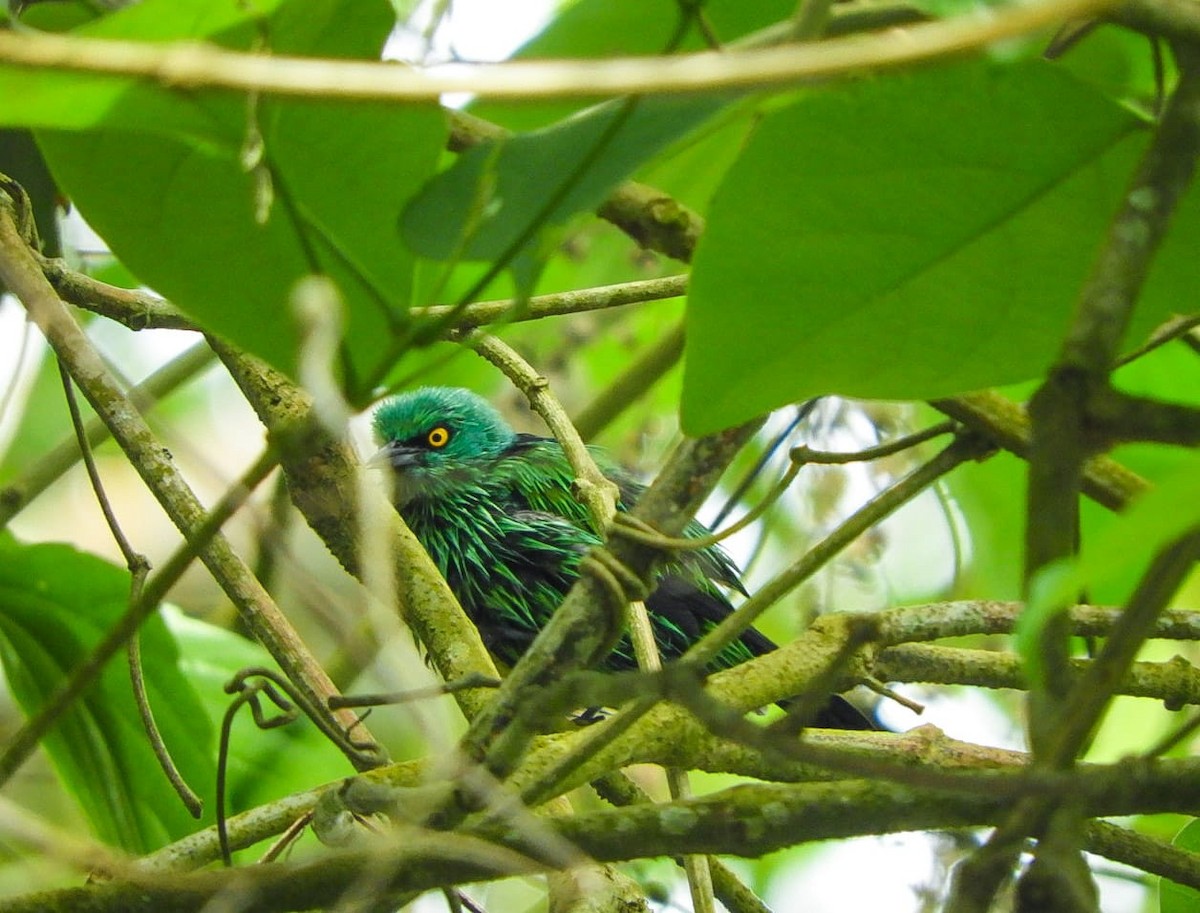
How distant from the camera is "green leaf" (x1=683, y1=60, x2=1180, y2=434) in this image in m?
1.57

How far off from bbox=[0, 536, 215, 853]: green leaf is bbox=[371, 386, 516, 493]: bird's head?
82.0 inches

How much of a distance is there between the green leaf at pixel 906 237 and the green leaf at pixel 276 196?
0.36 metres

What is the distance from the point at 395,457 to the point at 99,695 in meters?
2.24

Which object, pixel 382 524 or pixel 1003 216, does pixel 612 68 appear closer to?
pixel 1003 216

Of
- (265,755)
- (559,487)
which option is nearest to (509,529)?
(559,487)

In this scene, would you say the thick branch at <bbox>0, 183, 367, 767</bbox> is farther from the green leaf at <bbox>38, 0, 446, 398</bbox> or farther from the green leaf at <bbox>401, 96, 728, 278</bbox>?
the green leaf at <bbox>401, 96, 728, 278</bbox>

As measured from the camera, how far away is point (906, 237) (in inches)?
64.4

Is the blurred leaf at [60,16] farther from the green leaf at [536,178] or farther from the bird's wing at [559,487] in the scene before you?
the bird's wing at [559,487]

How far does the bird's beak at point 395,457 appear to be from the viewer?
16.1 ft

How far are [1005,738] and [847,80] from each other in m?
4.00

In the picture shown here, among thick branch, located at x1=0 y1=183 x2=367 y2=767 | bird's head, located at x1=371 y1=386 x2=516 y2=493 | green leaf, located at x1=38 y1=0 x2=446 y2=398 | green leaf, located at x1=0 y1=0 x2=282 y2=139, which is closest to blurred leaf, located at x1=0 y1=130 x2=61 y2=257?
thick branch, located at x1=0 y1=183 x2=367 y2=767

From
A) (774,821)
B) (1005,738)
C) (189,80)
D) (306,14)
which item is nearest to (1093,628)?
(774,821)

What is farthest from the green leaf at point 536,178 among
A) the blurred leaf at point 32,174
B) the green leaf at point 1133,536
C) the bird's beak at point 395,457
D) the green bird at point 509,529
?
the bird's beak at point 395,457

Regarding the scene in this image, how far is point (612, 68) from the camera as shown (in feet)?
3.46
